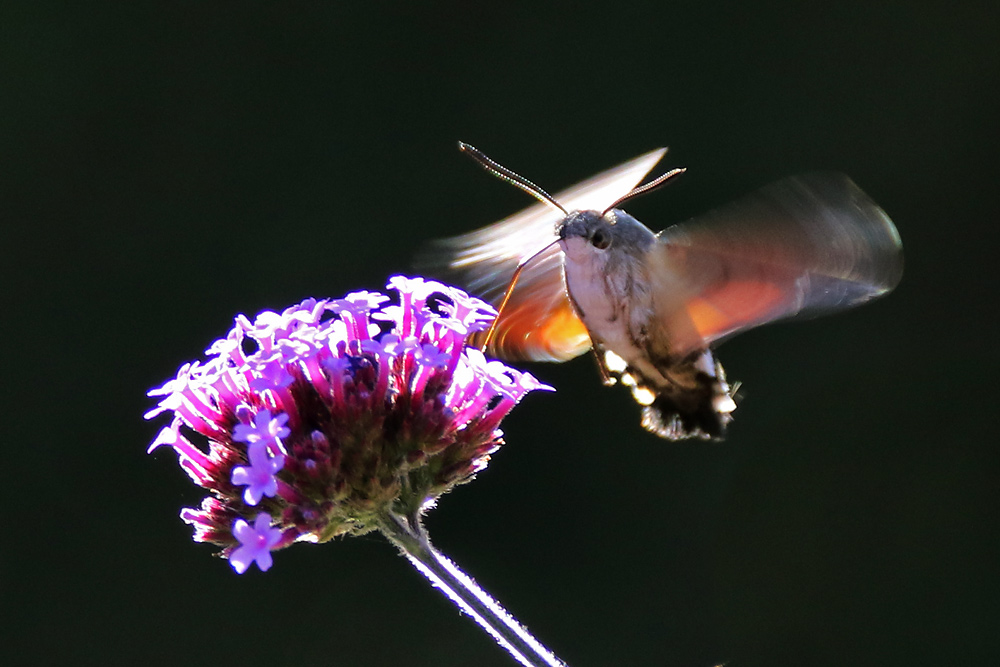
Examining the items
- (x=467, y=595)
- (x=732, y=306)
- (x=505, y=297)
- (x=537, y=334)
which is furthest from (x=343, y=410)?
(x=732, y=306)

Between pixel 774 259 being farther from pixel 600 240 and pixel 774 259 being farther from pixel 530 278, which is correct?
pixel 530 278

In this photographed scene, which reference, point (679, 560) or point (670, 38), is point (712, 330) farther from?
point (670, 38)

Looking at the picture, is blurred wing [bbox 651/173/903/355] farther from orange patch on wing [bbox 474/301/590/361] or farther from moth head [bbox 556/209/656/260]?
orange patch on wing [bbox 474/301/590/361]

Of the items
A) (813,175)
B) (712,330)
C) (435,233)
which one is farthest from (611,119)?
(813,175)

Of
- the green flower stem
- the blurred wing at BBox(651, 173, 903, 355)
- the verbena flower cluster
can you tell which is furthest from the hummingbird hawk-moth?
the green flower stem

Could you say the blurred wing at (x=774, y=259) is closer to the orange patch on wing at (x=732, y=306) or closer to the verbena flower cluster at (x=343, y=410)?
the orange patch on wing at (x=732, y=306)

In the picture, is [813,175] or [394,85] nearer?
[813,175]

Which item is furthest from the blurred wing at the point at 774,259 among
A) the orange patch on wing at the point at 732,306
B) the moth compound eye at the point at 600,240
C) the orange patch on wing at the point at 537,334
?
the orange patch on wing at the point at 537,334
